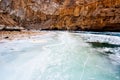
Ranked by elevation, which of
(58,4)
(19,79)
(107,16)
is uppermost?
(58,4)

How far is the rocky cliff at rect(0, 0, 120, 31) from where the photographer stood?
110 ft

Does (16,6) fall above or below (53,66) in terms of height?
above

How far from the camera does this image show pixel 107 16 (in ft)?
110

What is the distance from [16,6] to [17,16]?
103 inches

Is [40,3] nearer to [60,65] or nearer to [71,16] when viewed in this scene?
[71,16]

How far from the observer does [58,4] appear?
43844mm

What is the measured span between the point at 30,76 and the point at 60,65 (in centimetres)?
197

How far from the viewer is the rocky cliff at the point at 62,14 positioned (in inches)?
1318

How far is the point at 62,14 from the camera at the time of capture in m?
42.1

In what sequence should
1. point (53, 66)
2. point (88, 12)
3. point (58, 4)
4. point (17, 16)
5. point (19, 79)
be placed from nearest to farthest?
point (19, 79)
point (53, 66)
point (88, 12)
point (58, 4)
point (17, 16)

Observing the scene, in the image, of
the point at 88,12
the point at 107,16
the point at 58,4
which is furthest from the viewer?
the point at 58,4

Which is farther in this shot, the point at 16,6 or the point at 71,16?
the point at 16,6

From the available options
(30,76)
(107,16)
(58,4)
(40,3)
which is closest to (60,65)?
(30,76)

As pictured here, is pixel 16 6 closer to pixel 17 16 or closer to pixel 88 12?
pixel 17 16
